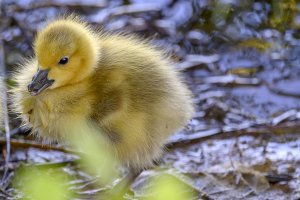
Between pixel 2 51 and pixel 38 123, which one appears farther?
pixel 2 51

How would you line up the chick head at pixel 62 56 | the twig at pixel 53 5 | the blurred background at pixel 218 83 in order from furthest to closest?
the twig at pixel 53 5, the blurred background at pixel 218 83, the chick head at pixel 62 56

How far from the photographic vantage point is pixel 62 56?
2424 mm

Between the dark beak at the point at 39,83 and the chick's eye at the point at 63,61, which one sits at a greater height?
the chick's eye at the point at 63,61

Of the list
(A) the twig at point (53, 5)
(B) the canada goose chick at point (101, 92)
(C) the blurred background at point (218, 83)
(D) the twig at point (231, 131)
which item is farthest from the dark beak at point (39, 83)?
(A) the twig at point (53, 5)

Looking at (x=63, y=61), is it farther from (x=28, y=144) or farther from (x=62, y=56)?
(x=28, y=144)

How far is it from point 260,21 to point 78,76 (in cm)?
200

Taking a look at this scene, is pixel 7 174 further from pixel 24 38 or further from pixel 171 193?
pixel 171 193

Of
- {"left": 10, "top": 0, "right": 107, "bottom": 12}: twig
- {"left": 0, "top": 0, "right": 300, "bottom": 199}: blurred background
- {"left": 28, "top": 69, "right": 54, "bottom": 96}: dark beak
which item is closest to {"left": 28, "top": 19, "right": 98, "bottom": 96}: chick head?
{"left": 28, "top": 69, "right": 54, "bottom": 96}: dark beak

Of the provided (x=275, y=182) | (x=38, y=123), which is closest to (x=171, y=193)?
(x=38, y=123)

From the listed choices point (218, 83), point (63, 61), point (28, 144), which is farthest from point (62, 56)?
point (218, 83)

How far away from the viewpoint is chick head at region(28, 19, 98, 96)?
7.87 feet

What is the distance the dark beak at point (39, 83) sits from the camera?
241 centimetres

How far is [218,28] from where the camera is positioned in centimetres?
416

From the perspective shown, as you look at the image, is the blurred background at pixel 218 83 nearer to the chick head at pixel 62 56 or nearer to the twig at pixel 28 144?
the twig at pixel 28 144
